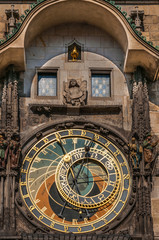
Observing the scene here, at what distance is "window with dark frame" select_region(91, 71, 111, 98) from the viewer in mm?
16719

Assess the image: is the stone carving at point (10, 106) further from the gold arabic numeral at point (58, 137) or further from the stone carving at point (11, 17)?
the stone carving at point (11, 17)

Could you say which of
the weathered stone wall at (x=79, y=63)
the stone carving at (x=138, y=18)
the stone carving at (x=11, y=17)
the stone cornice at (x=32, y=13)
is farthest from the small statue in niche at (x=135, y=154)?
the stone carving at (x=11, y=17)

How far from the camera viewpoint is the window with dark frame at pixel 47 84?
16.7m

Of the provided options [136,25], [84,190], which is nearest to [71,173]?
[84,190]

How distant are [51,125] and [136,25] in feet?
8.56

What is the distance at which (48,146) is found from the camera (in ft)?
52.8

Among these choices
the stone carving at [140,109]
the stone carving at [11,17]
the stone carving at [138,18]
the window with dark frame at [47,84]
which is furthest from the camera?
the stone carving at [138,18]

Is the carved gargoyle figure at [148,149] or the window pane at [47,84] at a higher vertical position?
the window pane at [47,84]

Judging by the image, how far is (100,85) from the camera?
661 inches

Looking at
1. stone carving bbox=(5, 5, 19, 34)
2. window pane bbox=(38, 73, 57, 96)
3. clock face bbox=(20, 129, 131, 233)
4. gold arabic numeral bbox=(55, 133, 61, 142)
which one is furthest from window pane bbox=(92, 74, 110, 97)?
stone carving bbox=(5, 5, 19, 34)

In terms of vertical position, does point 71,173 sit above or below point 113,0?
below

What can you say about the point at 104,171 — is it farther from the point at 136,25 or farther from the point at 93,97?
the point at 136,25

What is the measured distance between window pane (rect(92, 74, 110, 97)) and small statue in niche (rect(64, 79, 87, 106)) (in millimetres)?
278

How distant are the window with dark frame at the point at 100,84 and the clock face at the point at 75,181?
89 centimetres
